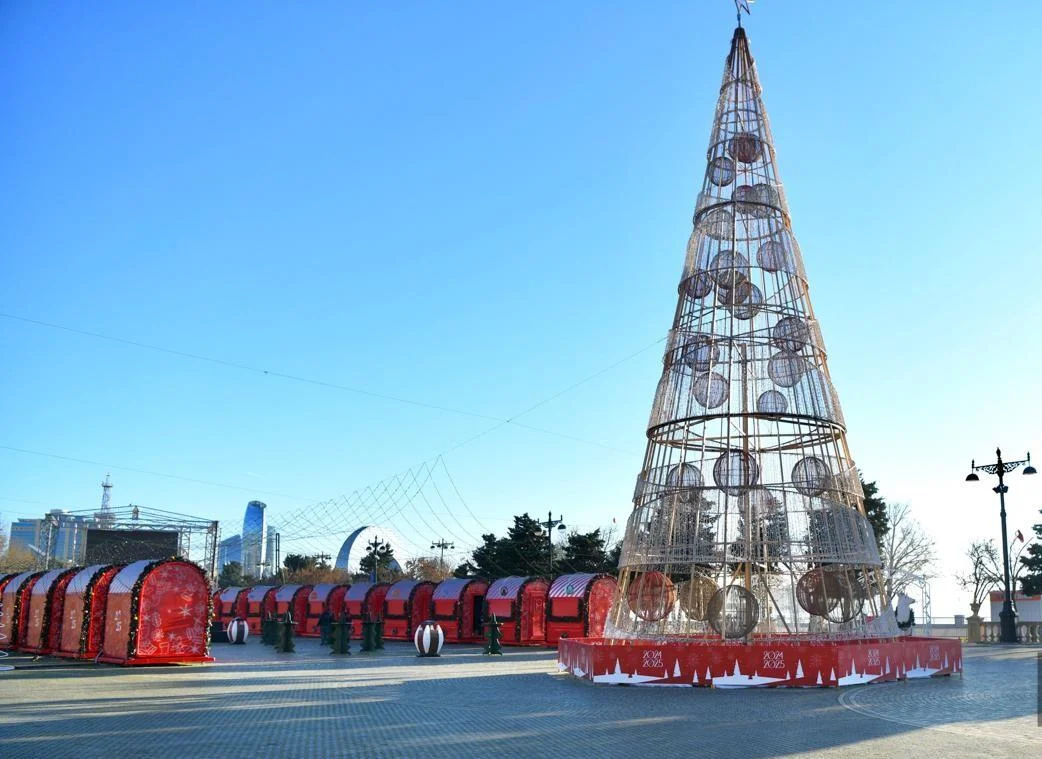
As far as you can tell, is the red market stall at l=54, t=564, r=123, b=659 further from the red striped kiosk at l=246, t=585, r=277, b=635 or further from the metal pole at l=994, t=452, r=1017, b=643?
the metal pole at l=994, t=452, r=1017, b=643

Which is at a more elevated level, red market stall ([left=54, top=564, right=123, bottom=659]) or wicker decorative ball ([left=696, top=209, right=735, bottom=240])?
wicker decorative ball ([left=696, top=209, right=735, bottom=240])

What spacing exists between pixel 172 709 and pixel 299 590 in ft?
108

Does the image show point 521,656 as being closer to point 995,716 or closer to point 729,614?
point 729,614

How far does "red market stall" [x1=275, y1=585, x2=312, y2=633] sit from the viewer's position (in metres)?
45.1

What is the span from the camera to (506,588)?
35.7 metres

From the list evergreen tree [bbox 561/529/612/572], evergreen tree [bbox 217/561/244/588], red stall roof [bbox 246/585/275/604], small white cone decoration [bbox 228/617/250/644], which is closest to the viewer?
small white cone decoration [bbox 228/617/250/644]

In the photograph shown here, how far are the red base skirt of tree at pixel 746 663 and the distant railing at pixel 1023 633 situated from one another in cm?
2043

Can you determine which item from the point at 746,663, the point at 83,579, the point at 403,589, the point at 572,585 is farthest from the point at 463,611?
the point at 746,663

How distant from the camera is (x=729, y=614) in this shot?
1928 cm

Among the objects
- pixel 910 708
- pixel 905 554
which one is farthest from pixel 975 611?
pixel 910 708

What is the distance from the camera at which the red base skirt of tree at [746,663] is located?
57.2ft

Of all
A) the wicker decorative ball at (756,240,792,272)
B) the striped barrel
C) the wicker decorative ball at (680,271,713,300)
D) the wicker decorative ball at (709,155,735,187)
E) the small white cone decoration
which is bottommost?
the small white cone decoration

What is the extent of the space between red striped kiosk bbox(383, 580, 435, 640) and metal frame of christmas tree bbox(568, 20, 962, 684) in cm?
1930

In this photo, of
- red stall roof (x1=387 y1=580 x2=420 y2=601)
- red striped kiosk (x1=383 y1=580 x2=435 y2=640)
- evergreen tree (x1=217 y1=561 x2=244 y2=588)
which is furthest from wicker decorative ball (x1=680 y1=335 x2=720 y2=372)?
evergreen tree (x1=217 y1=561 x2=244 y2=588)
